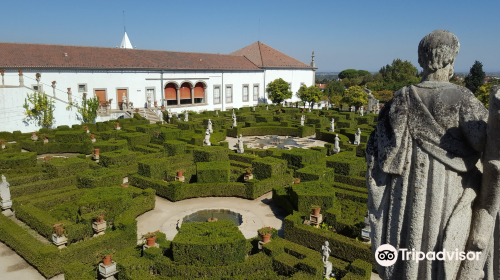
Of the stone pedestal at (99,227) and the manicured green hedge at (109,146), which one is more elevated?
the manicured green hedge at (109,146)

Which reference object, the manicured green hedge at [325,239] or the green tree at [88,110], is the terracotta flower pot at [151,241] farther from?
the green tree at [88,110]

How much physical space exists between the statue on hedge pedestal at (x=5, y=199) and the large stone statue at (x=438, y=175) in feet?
51.7

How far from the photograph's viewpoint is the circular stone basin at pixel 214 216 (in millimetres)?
14816

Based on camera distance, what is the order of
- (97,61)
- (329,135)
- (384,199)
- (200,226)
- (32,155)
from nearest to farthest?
(384,199) → (200,226) → (32,155) → (329,135) → (97,61)

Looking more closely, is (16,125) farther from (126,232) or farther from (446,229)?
(446,229)

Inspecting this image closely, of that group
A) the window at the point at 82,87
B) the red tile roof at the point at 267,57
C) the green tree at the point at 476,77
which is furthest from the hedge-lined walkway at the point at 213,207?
the green tree at the point at 476,77

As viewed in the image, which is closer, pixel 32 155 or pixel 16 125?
pixel 32 155

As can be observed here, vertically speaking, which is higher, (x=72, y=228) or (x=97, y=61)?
(x=97, y=61)

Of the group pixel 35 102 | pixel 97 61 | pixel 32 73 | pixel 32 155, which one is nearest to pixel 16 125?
pixel 35 102

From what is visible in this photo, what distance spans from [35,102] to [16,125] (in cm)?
255

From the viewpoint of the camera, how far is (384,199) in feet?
12.2

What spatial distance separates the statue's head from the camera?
3.60 metres

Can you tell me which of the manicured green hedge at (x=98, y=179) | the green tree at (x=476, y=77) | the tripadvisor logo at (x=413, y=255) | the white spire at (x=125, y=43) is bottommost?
the manicured green hedge at (x=98, y=179)

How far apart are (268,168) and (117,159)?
870 centimetres
